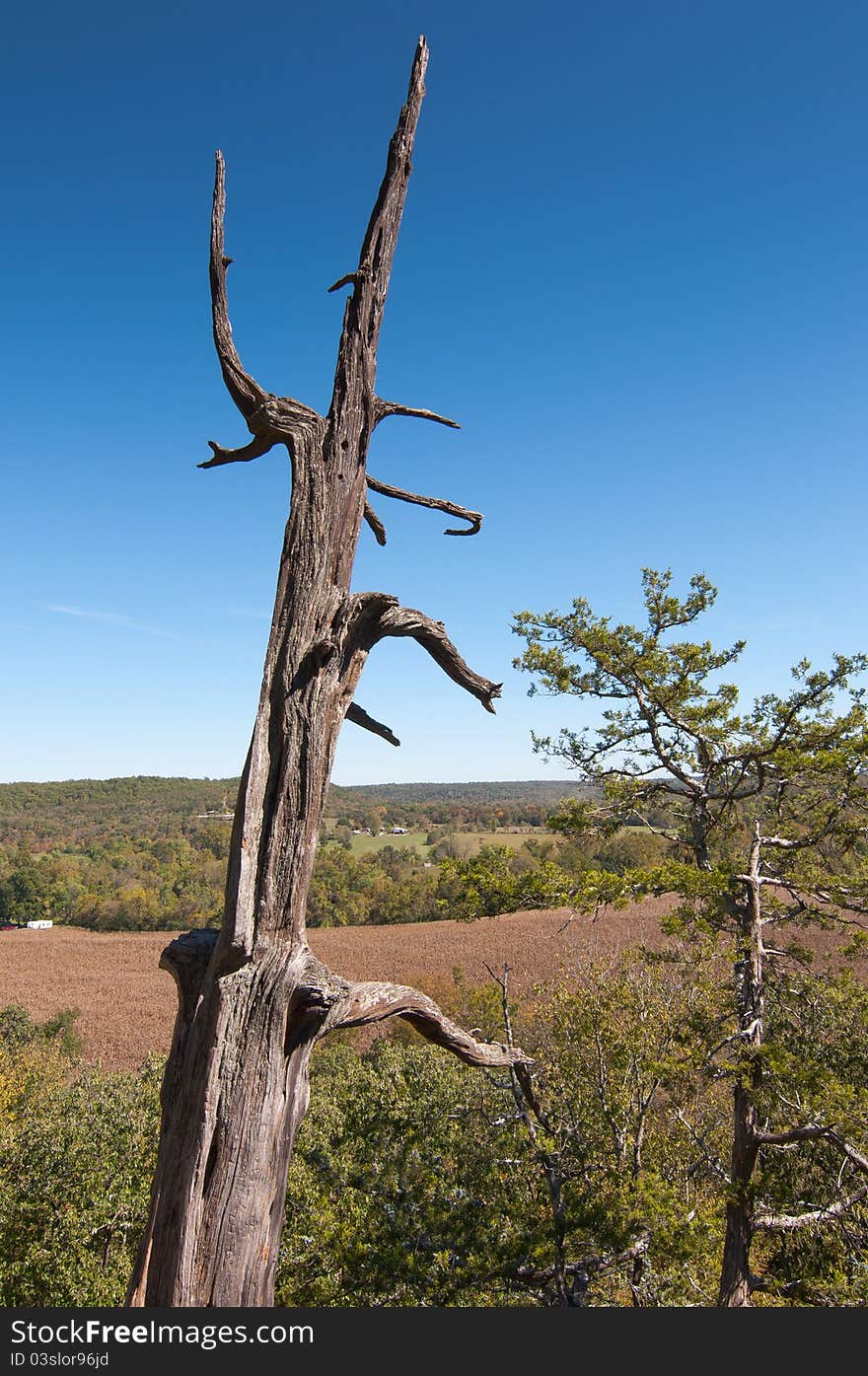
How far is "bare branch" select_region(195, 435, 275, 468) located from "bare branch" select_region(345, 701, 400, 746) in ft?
5.19

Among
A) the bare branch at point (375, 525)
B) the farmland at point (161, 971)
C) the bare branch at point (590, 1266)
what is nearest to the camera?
the bare branch at point (375, 525)

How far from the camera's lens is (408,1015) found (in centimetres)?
346

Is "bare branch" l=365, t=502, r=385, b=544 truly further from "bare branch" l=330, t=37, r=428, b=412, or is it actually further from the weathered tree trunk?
the weathered tree trunk

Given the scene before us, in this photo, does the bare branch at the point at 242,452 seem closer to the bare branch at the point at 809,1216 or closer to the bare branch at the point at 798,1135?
the bare branch at the point at 798,1135

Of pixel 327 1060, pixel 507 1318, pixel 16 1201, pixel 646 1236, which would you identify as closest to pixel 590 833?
pixel 646 1236

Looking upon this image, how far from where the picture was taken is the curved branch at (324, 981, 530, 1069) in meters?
3.13

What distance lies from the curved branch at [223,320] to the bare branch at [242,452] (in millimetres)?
188

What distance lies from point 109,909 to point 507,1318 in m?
78.1

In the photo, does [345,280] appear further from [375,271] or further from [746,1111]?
[746,1111]

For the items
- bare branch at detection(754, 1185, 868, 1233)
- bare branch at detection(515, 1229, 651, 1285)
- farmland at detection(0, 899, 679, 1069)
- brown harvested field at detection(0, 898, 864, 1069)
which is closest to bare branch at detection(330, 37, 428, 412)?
bare branch at detection(515, 1229, 651, 1285)

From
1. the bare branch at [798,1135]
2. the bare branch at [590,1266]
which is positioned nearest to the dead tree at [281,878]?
the bare branch at [590,1266]

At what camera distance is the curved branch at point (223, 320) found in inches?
142

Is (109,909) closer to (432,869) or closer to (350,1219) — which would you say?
(432,869)

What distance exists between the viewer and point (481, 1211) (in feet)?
23.9
